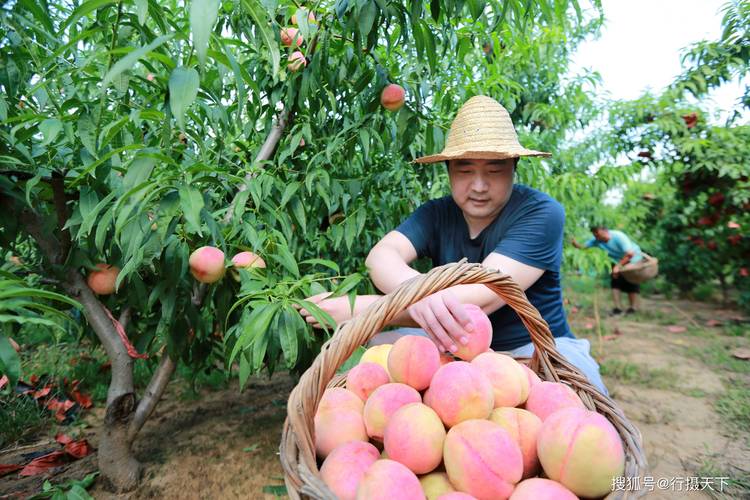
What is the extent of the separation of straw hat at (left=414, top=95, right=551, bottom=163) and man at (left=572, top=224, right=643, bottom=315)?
3.91 metres

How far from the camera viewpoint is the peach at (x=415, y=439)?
82 centimetres

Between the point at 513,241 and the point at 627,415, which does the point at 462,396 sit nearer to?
the point at 513,241

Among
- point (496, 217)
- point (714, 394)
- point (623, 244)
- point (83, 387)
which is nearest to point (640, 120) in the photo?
point (623, 244)

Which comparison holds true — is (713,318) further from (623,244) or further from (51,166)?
(51,166)

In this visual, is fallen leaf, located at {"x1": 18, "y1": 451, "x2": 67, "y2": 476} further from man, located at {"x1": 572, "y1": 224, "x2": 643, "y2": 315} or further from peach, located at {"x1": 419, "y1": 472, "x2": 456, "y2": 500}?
man, located at {"x1": 572, "y1": 224, "x2": 643, "y2": 315}

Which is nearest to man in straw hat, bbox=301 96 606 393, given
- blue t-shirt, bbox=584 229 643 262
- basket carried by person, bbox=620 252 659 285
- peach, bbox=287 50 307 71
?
peach, bbox=287 50 307 71

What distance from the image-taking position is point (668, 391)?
2936mm

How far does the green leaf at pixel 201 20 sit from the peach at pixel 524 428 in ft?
2.76

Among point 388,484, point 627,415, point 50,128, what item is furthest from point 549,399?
point 627,415

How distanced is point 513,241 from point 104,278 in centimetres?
142

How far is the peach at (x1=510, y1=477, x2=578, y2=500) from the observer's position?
0.73 meters

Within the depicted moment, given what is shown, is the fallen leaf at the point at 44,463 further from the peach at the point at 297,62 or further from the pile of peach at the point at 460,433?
the peach at the point at 297,62

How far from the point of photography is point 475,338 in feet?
3.48

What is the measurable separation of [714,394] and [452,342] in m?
2.81
